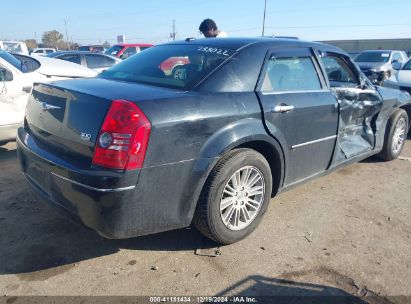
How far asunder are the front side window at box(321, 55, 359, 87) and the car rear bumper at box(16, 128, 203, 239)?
2531 mm

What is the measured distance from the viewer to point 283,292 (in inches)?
98.3

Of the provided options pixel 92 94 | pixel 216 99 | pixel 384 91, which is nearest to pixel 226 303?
pixel 216 99

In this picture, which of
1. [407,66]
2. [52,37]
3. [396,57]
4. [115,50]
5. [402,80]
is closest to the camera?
[402,80]

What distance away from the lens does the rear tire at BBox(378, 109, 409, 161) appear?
4969mm

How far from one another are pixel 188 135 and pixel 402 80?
6.48 metres

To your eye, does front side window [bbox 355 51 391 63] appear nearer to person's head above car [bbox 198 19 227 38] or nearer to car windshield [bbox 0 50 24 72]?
person's head above car [bbox 198 19 227 38]

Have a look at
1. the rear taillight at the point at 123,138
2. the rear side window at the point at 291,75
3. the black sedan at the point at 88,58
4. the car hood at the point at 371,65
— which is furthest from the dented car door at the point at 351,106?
the car hood at the point at 371,65

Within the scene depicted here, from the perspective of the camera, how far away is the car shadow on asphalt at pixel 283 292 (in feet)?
7.98

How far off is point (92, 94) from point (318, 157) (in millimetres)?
2238

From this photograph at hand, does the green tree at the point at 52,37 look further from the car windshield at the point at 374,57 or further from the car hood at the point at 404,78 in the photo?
the car hood at the point at 404,78

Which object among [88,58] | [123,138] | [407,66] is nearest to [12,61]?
[123,138]

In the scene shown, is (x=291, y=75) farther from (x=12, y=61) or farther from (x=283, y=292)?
(x=12, y=61)

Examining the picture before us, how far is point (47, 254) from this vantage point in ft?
9.36

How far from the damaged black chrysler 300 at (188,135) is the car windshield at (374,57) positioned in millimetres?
12754
